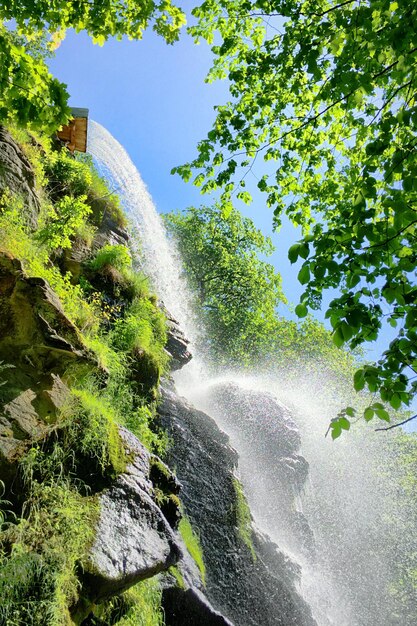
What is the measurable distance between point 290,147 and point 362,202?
3567mm

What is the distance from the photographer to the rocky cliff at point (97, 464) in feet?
12.0

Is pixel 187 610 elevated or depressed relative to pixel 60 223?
depressed

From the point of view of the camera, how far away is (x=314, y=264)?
313 cm

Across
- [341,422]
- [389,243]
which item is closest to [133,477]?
[341,422]

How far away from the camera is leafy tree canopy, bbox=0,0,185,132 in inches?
145

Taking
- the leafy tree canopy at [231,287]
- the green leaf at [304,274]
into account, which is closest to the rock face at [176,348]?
the green leaf at [304,274]

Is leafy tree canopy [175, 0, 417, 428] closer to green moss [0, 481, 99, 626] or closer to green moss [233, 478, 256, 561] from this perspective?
green moss [0, 481, 99, 626]

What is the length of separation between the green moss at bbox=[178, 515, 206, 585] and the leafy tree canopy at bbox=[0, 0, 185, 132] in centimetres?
595

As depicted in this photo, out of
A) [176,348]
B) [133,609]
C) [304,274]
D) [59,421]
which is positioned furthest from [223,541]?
[304,274]

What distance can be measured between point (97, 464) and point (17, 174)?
513 centimetres

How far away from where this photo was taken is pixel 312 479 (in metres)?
20.7

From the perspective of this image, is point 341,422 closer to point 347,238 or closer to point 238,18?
point 347,238

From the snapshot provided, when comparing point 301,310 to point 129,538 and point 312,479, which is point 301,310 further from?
point 312,479

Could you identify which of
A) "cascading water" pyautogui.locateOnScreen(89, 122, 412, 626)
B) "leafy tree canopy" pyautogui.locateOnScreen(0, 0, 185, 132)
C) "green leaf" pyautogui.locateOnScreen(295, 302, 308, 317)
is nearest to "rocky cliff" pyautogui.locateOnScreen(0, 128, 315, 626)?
"leafy tree canopy" pyautogui.locateOnScreen(0, 0, 185, 132)
